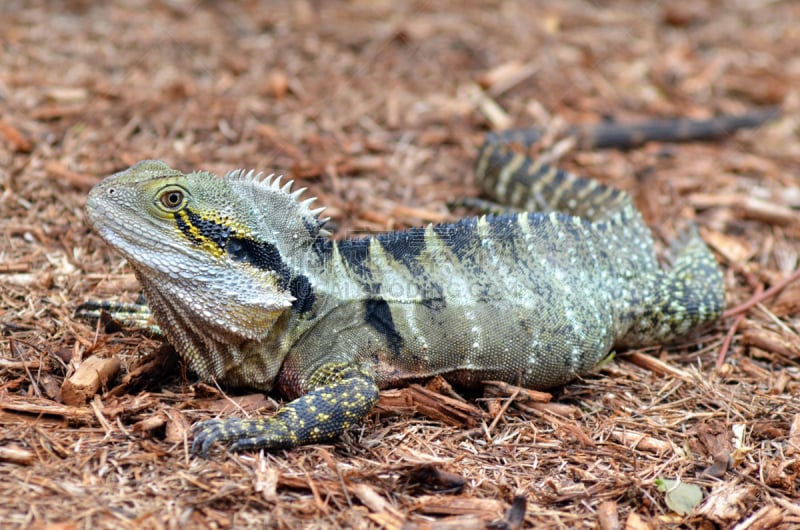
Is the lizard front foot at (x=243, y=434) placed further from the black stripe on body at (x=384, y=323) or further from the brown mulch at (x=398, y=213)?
the black stripe on body at (x=384, y=323)

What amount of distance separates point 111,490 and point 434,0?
9.31 meters

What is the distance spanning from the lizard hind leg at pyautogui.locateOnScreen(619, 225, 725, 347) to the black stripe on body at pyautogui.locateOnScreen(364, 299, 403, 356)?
2020 mm

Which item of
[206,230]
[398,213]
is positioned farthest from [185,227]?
[398,213]

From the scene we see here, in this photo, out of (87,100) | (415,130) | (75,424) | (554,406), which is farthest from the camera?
(415,130)

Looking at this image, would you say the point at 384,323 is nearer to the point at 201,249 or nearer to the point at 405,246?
the point at 405,246

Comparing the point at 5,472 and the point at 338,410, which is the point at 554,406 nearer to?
the point at 338,410

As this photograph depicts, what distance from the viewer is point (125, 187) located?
457 cm

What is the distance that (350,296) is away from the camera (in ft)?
17.0

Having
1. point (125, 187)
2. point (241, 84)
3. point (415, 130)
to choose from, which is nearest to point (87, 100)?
point (241, 84)

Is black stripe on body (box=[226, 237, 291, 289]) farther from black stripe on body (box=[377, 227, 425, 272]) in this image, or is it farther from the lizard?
black stripe on body (box=[377, 227, 425, 272])

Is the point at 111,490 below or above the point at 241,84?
below

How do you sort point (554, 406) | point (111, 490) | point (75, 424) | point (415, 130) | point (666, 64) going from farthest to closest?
point (666, 64), point (415, 130), point (554, 406), point (75, 424), point (111, 490)

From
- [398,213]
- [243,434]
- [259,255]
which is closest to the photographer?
[243,434]

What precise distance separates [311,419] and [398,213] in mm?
3145
